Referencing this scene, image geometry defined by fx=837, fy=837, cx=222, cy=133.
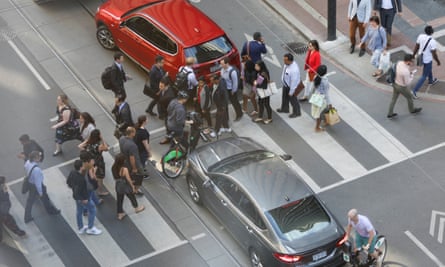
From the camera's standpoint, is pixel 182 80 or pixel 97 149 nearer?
pixel 97 149

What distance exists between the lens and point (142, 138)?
56.9ft

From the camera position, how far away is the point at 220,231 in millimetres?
16703

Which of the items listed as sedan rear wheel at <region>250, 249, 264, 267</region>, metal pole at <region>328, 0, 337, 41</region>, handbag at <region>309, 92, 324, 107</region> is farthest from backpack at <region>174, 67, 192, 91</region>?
sedan rear wheel at <region>250, 249, 264, 267</region>

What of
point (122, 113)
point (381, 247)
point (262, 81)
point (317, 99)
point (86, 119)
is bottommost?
point (381, 247)

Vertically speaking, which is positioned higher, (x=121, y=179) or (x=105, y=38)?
(x=121, y=179)

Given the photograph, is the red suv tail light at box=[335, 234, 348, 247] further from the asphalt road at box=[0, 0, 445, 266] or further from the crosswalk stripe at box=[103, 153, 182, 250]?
the crosswalk stripe at box=[103, 153, 182, 250]

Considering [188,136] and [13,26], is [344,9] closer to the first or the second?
[188,136]

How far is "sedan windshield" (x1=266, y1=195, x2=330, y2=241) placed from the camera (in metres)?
14.8

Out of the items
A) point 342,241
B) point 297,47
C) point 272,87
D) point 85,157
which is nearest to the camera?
point 342,241

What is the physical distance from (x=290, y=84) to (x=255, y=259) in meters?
5.26

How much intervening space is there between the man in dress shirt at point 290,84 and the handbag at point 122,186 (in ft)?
16.1

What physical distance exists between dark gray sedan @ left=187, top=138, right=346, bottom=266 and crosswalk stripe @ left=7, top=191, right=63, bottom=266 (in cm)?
317

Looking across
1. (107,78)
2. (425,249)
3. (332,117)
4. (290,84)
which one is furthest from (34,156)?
(425,249)

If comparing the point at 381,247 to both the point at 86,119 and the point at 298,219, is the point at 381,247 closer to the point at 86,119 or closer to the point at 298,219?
the point at 298,219
